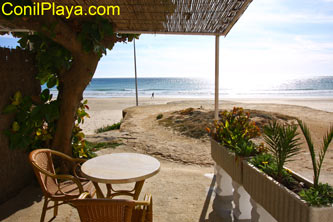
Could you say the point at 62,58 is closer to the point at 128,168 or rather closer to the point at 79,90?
the point at 79,90

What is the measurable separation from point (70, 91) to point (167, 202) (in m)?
1.79

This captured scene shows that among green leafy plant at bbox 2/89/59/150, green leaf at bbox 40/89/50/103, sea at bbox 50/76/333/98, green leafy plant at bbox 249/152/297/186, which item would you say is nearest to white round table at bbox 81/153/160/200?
green leafy plant at bbox 249/152/297/186

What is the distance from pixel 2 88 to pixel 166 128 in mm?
6204

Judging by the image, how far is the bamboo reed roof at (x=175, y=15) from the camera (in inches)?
111

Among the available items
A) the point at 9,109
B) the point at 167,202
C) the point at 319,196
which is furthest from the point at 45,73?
the point at 319,196

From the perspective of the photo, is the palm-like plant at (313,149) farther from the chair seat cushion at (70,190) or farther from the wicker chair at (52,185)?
the chair seat cushion at (70,190)

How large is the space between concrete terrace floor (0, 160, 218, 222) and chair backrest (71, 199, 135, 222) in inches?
48.6

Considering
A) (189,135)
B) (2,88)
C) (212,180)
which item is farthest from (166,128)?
(2,88)

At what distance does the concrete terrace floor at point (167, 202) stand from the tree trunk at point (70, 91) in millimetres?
675

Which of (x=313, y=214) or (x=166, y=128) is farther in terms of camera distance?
(x=166, y=128)

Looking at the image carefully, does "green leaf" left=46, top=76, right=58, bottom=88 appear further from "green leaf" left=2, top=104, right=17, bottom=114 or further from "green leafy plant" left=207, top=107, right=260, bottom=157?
"green leafy plant" left=207, top=107, right=260, bottom=157

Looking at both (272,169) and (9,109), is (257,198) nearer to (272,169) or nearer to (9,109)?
(272,169)

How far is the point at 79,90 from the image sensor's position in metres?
3.35

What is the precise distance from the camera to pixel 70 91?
3.33 metres
